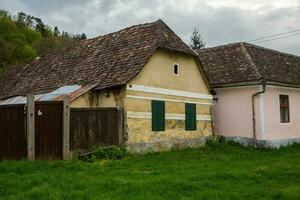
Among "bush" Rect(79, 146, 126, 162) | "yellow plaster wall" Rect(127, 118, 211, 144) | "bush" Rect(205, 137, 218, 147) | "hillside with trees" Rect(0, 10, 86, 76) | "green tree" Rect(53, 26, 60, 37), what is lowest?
"bush" Rect(79, 146, 126, 162)

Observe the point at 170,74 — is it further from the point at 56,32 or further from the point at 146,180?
the point at 56,32

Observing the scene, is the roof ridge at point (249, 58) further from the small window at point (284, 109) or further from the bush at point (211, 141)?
the bush at point (211, 141)

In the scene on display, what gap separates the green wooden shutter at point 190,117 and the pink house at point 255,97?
283 centimetres

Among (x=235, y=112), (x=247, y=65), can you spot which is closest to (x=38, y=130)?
(x=235, y=112)

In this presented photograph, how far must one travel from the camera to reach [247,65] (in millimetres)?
21844

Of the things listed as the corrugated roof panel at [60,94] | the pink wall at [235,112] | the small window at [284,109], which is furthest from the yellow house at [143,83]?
the small window at [284,109]

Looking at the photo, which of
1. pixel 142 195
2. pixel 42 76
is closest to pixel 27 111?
pixel 142 195

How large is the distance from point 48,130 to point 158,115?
16.9 ft

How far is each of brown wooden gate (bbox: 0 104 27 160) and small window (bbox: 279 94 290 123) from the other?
13228mm

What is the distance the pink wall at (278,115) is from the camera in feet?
68.2

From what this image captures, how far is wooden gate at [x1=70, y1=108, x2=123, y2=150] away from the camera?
14789 millimetres

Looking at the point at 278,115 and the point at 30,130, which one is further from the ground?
the point at 278,115

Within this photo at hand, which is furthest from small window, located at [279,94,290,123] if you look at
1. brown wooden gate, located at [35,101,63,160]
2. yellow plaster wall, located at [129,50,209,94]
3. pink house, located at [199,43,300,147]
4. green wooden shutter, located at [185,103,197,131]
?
brown wooden gate, located at [35,101,63,160]

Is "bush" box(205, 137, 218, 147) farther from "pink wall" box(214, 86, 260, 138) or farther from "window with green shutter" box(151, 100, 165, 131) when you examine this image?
"window with green shutter" box(151, 100, 165, 131)
